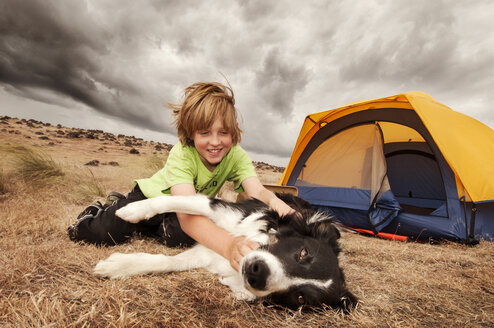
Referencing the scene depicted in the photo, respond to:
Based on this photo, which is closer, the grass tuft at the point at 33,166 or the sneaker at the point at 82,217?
the sneaker at the point at 82,217

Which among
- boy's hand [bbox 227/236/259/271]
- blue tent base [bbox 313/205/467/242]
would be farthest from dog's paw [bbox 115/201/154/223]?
blue tent base [bbox 313/205/467/242]

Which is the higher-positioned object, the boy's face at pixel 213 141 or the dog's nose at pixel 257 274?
the boy's face at pixel 213 141

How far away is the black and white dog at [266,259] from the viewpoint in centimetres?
143

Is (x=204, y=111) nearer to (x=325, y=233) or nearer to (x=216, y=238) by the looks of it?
(x=216, y=238)

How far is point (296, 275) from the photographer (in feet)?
4.76

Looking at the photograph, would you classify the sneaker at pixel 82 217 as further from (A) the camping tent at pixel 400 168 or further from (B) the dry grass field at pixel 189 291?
(A) the camping tent at pixel 400 168

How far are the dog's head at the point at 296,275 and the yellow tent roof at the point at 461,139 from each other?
2.93 m

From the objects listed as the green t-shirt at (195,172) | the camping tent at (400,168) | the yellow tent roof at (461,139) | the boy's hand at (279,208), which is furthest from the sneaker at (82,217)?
the yellow tent roof at (461,139)

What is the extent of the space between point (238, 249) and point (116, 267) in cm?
83

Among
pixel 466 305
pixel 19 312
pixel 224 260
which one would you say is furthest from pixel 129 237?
pixel 466 305

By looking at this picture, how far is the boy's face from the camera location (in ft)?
7.52

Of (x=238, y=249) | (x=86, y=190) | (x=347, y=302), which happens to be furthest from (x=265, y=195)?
(x=86, y=190)

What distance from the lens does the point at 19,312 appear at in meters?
1.06

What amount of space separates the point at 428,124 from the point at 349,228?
206 cm
